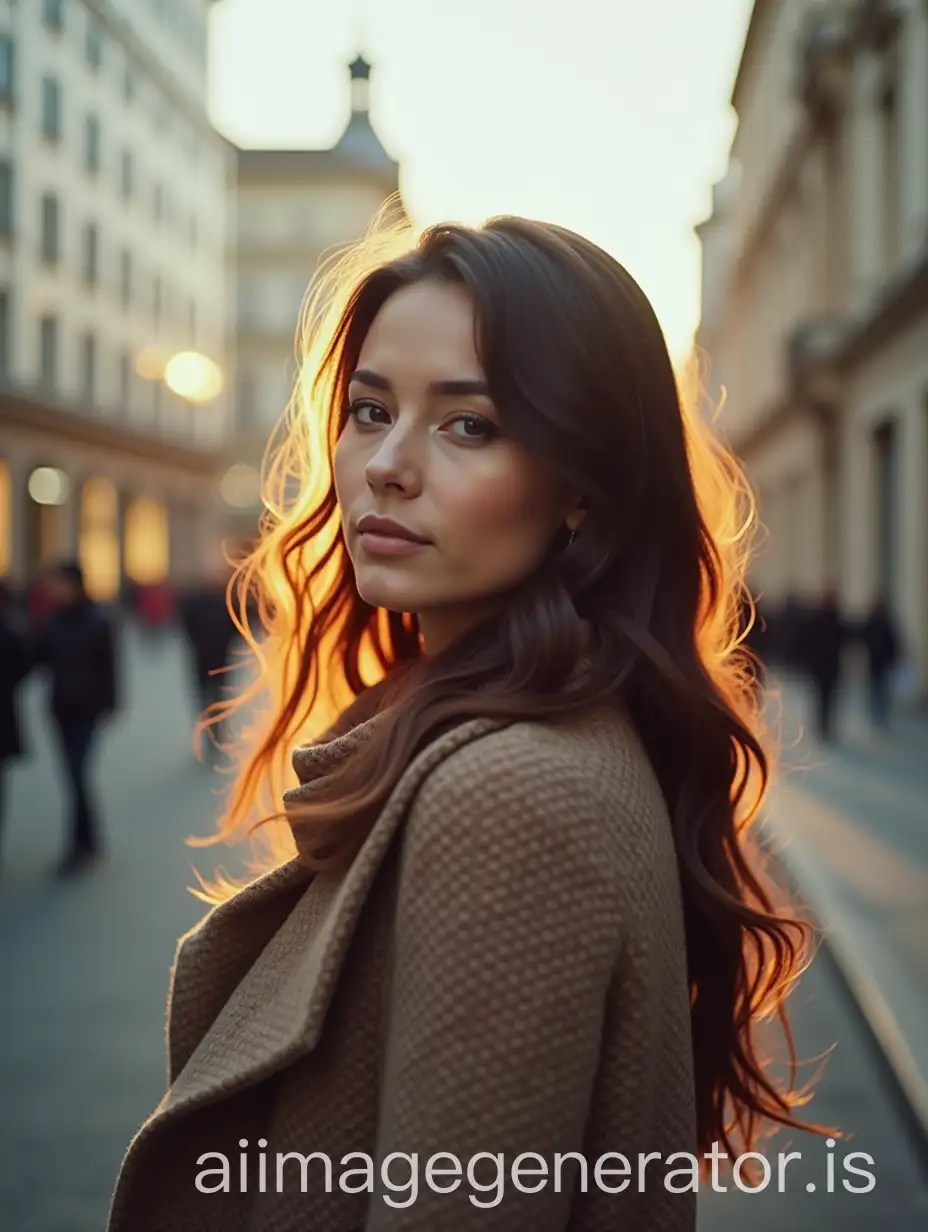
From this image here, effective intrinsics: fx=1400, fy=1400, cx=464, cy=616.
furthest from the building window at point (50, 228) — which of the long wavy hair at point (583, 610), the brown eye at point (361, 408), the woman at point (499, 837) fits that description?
the woman at point (499, 837)

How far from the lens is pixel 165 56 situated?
27.7 m

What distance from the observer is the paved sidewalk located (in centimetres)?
550

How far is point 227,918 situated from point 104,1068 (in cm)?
393

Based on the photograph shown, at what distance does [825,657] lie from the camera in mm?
16719

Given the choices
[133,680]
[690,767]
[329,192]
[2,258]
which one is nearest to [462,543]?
[690,767]

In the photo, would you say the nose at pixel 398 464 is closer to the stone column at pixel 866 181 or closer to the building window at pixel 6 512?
the stone column at pixel 866 181

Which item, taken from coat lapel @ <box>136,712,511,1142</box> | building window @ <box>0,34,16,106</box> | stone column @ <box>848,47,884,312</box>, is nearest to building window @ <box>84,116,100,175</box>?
building window @ <box>0,34,16,106</box>

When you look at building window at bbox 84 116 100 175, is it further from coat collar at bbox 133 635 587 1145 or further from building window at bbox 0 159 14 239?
coat collar at bbox 133 635 587 1145

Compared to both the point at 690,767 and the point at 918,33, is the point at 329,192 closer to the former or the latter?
the point at 918,33

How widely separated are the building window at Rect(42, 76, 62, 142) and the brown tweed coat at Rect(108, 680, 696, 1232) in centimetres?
2877

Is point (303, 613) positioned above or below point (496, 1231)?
above

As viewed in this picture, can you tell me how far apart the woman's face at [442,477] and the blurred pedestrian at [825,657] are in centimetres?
1573

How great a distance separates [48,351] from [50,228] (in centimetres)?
345

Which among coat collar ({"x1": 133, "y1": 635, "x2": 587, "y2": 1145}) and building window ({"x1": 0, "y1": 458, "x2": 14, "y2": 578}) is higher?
building window ({"x1": 0, "y1": 458, "x2": 14, "y2": 578})
